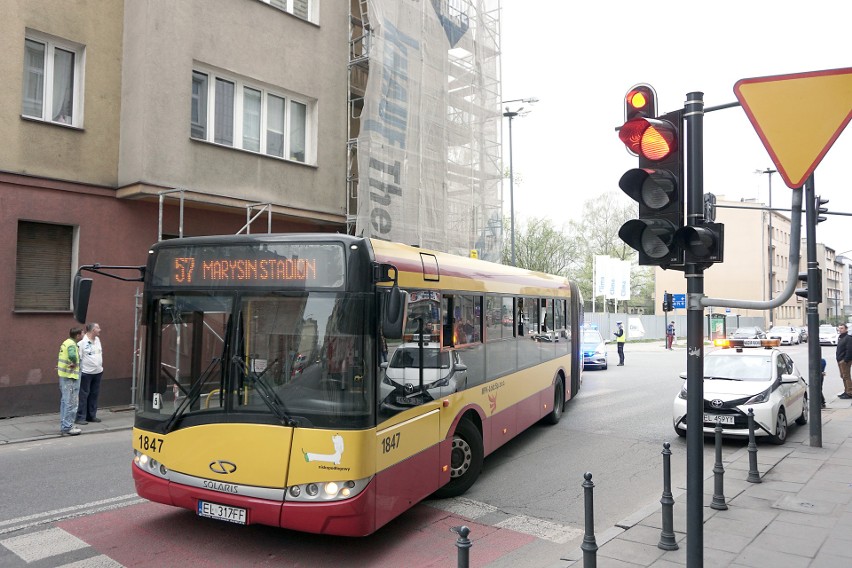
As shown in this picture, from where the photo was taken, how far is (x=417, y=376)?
20.2ft

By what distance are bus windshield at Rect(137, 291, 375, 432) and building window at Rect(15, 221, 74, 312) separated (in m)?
8.77

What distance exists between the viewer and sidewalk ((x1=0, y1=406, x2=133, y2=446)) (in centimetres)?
1045

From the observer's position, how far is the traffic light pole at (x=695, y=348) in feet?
13.9

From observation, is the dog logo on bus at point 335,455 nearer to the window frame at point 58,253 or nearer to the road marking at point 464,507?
the road marking at point 464,507

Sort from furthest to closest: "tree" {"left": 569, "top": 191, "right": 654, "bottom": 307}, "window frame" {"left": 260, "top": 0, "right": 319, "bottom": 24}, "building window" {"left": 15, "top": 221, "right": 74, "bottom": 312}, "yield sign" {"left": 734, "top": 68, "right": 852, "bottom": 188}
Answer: "tree" {"left": 569, "top": 191, "right": 654, "bottom": 307}, "window frame" {"left": 260, "top": 0, "right": 319, "bottom": 24}, "building window" {"left": 15, "top": 221, "right": 74, "bottom": 312}, "yield sign" {"left": 734, "top": 68, "right": 852, "bottom": 188}

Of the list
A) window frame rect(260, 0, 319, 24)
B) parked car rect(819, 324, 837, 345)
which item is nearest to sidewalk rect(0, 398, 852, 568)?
window frame rect(260, 0, 319, 24)

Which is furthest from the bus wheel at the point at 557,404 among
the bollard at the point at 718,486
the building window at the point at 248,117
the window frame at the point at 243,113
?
the building window at the point at 248,117

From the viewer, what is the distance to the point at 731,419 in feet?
Answer: 33.2

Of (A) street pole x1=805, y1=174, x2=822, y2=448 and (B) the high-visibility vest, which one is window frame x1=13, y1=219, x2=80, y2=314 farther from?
(A) street pole x1=805, y1=174, x2=822, y2=448

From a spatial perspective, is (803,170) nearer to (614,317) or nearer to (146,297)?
(146,297)

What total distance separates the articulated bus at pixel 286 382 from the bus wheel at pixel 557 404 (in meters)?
6.18

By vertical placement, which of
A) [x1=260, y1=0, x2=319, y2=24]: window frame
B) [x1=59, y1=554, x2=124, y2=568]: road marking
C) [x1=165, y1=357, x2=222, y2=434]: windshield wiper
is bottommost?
[x1=59, y1=554, x2=124, y2=568]: road marking

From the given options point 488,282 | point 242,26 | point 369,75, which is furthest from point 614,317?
point 488,282

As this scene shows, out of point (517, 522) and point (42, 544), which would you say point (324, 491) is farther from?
point (42, 544)
